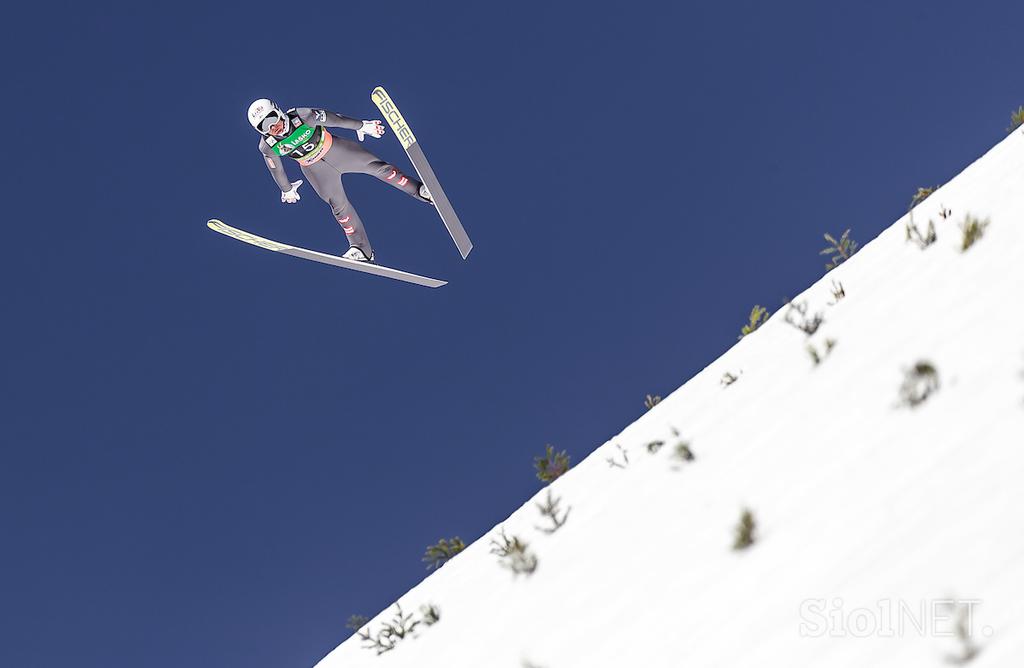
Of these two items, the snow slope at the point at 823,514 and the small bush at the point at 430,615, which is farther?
the small bush at the point at 430,615

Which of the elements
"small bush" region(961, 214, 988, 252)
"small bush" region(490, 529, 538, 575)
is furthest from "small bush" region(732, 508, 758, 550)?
"small bush" region(961, 214, 988, 252)

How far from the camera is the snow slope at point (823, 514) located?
294cm

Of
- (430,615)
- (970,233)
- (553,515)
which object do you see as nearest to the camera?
(970,233)

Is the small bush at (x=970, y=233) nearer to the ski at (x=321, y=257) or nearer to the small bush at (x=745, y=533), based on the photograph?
the small bush at (x=745, y=533)

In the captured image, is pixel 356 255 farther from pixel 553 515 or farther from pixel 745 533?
pixel 745 533

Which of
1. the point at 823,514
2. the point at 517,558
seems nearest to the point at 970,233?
the point at 823,514

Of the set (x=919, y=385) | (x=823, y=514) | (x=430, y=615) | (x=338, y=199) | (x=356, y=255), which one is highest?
(x=338, y=199)

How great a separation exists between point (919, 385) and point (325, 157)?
1193 cm

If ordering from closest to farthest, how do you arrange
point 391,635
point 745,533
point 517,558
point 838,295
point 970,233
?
point 745,533 < point 970,233 < point 517,558 < point 838,295 < point 391,635

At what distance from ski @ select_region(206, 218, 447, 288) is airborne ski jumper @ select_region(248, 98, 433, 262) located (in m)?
0.19

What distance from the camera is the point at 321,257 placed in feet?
48.1

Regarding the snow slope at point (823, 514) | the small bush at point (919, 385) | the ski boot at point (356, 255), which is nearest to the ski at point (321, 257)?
the ski boot at point (356, 255)

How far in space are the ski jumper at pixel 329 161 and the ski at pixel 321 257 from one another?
438mm

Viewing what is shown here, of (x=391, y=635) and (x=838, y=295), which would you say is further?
(x=391, y=635)
